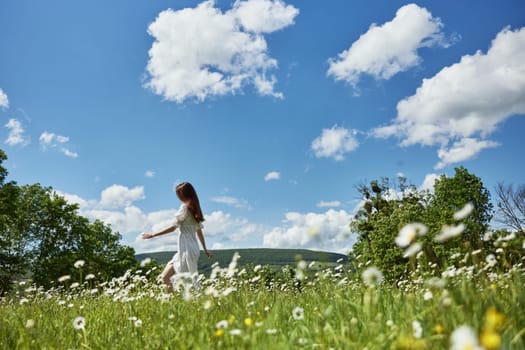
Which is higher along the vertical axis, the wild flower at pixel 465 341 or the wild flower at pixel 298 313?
the wild flower at pixel 298 313

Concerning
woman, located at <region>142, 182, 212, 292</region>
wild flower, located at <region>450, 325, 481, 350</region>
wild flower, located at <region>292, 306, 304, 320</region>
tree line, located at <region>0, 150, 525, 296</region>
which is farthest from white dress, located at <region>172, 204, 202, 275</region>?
tree line, located at <region>0, 150, 525, 296</region>

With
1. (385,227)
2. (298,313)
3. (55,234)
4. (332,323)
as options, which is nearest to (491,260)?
(332,323)

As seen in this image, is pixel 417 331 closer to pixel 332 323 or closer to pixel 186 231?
pixel 332 323

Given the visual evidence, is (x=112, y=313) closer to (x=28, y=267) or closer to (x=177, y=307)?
(x=177, y=307)

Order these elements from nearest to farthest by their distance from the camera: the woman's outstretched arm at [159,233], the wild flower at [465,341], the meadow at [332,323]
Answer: the wild flower at [465,341]
the meadow at [332,323]
the woman's outstretched arm at [159,233]

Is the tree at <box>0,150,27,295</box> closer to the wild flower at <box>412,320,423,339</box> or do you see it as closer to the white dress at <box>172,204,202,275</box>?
the white dress at <box>172,204,202,275</box>

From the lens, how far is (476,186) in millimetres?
39438

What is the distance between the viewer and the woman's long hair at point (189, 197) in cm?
916

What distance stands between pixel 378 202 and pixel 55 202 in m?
26.6

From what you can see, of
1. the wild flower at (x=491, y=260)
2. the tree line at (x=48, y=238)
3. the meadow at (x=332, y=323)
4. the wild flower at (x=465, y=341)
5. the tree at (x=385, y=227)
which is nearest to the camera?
the wild flower at (x=465, y=341)

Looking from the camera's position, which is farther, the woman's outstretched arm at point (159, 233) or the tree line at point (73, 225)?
the tree line at point (73, 225)

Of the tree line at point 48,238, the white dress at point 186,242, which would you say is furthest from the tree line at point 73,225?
the white dress at point 186,242

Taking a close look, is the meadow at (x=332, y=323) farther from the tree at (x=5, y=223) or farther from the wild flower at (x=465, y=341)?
the tree at (x=5, y=223)

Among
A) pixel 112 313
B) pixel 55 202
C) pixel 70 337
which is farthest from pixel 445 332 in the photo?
pixel 55 202
